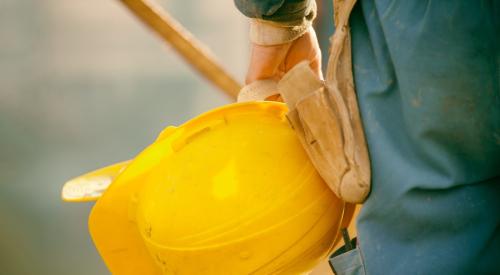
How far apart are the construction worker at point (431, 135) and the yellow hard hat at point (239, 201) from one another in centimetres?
19

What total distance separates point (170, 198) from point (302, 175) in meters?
Result: 0.30

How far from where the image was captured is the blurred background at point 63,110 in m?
4.38

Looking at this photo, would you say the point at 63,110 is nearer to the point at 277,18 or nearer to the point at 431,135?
the point at 277,18

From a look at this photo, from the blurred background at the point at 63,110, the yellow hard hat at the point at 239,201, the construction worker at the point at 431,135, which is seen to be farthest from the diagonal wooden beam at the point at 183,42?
the construction worker at the point at 431,135

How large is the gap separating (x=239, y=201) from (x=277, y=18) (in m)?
0.45

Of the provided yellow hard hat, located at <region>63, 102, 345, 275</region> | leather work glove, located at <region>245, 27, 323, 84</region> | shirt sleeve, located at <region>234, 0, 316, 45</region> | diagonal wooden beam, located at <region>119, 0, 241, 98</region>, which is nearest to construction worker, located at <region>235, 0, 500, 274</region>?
yellow hard hat, located at <region>63, 102, 345, 275</region>

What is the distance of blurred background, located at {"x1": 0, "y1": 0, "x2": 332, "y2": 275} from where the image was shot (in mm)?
4379

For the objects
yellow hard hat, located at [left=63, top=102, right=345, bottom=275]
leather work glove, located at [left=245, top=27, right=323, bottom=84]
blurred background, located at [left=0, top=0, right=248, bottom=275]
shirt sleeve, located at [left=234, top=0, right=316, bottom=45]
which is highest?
shirt sleeve, located at [left=234, top=0, right=316, bottom=45]

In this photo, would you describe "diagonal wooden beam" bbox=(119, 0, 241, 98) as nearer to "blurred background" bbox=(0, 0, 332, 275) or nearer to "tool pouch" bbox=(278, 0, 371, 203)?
"blurred background" bbox=(0, 0, 332, 275)

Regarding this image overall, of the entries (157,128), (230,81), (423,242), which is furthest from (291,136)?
(157,128)

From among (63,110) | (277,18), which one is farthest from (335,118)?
(63,110)

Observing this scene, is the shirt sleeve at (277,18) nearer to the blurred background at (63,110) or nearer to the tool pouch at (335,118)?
the tool pouch at (335,118)

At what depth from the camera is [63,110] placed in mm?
4441

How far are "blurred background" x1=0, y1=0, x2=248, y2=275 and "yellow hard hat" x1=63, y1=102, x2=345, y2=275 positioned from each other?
7.79 feet
